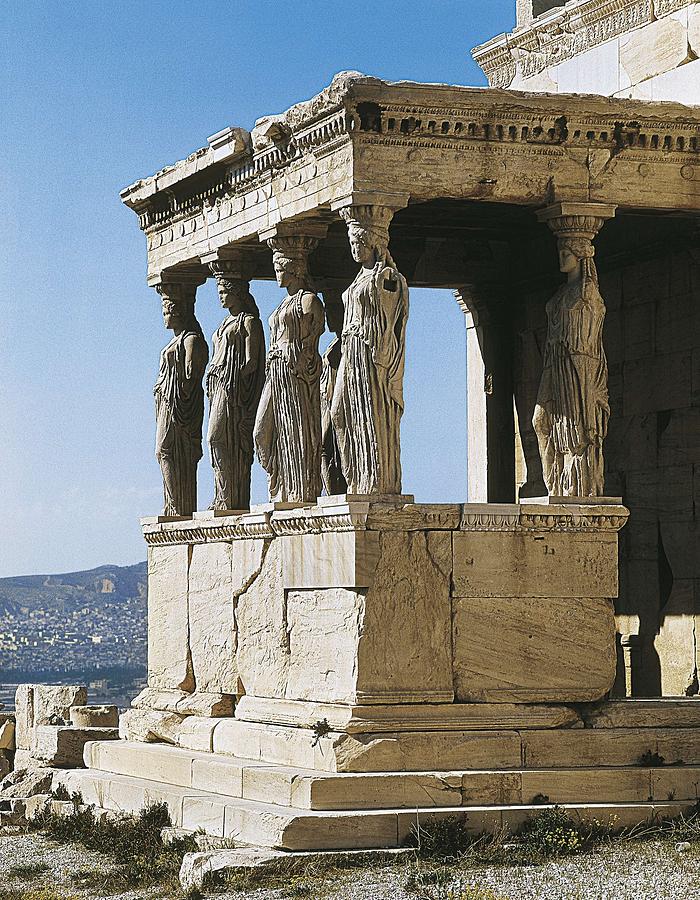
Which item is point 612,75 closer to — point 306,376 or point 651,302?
point 651,302

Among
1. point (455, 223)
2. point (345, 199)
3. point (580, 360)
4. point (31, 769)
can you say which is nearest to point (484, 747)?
point (580, 360)

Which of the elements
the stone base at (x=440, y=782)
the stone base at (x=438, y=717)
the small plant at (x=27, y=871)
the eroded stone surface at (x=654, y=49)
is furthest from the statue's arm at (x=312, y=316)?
the small plant at (x=27, y=871)

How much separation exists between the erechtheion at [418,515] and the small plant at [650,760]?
0.03 m

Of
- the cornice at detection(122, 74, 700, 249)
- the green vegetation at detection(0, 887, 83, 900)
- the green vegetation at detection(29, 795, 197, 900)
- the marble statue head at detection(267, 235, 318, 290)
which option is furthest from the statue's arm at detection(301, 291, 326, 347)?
the green vegetation at detection(0, 887, 83, 900)

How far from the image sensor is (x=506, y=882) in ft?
46.8

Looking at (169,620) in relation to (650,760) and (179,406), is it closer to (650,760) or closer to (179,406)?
(179,406)

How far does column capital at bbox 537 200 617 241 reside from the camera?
54.5ft

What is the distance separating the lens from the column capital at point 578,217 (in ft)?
54.5

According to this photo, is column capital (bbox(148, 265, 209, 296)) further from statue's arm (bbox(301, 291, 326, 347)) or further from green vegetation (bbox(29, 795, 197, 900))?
green vegetation (bbox(29, 795, 197, 900))

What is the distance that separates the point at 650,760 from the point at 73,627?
88.6m

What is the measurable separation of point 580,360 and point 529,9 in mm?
5906

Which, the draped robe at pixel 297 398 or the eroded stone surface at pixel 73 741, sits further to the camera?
the eroded stone surface at pixel 73 741

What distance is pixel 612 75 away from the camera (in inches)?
776

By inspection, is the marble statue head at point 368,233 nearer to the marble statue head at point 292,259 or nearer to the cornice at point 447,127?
the cornice at point 447,127
